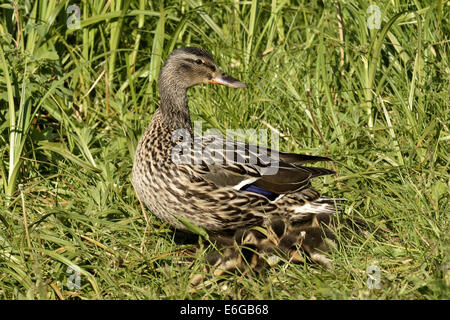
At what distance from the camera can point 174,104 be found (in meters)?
4.95

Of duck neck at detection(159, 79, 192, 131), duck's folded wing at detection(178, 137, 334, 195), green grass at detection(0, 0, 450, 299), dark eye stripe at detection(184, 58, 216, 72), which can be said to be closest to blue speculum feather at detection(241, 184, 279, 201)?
duck's folded wing at detection(178, 137, 334, 195)

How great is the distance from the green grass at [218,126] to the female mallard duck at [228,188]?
0.20 m

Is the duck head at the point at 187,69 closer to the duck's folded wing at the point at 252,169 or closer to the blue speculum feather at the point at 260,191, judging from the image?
the duck's folded wing at the point at 252,169

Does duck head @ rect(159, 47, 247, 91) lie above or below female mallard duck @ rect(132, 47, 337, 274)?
above

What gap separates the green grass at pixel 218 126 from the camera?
13.1 ft

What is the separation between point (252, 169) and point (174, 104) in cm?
74

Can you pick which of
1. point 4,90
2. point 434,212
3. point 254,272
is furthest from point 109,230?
point 434,212

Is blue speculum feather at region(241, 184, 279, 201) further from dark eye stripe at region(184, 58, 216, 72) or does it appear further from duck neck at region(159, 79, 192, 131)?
dark eye stripe at region(184, 58, 216, 72)

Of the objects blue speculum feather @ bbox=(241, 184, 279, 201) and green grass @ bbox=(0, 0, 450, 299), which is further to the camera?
blue speculum feather @ bbox=(241, 184, 279, 201)

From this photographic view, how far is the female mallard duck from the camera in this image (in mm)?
4430

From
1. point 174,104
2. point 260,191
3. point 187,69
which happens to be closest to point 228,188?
point 260,191

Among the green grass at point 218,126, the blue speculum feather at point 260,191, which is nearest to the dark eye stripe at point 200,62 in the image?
the green grass at point 218,126

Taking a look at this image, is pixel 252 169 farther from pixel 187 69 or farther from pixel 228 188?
pixel 187 69

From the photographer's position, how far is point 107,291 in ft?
13.0
